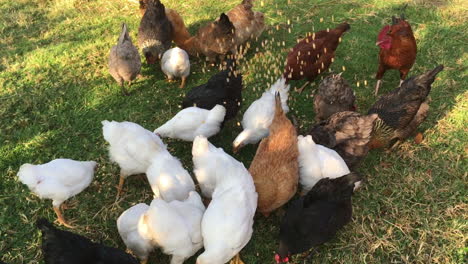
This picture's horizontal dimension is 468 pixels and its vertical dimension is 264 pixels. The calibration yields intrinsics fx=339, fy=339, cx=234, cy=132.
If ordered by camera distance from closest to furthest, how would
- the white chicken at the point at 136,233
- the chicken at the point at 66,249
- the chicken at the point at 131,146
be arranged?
1. the chicken at the point at 66,249
2. the white chicken at the point at 136,233
3. the chicken at the point at 131,146

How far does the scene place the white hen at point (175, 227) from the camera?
2902mm

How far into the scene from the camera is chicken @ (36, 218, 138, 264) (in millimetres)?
2521

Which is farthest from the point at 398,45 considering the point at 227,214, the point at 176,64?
the point at 227,214

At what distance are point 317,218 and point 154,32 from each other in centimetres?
444

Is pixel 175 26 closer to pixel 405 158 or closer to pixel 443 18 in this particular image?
pixel 405 158

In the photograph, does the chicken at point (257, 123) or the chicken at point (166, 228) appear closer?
the chicken at point (166, 228)

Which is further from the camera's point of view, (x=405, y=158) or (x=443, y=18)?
(x=443, y=18)

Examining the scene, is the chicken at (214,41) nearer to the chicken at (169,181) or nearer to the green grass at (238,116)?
the green grass at (238,116)

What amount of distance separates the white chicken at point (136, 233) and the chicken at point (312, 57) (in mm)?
3177

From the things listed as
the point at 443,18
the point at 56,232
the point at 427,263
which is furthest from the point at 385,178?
the point at 443,18

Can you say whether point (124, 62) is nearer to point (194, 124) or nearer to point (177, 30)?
point (177, 30)

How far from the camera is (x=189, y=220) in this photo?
3064mm

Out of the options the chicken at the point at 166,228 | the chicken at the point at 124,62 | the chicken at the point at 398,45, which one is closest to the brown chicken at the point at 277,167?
the chicken at the point at 166,228

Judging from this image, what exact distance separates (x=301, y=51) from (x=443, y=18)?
4.08 meters
